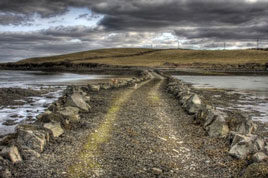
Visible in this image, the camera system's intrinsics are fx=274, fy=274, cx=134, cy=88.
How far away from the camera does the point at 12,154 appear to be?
7094 mm

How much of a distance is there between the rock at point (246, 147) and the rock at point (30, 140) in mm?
5543

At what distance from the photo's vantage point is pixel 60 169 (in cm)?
687

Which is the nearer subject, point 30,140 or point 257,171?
point 257,171

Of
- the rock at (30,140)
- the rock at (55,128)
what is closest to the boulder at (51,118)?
the rock at (55,128)

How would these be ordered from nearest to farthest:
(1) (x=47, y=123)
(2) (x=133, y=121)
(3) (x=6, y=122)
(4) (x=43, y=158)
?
1. (4) (x=43, y=158)
2. (1) (x=47, y=123)
3. (2) (x=133, y=121)
4. (3) (x=6, y=122)

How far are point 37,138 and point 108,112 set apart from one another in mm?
6192

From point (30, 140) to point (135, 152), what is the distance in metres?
3.13

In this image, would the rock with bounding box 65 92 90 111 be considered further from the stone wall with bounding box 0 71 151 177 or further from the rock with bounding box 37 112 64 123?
the rock with bounding box 37 112 64 123

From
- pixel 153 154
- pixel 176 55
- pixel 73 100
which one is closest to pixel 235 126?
pixel 153 154

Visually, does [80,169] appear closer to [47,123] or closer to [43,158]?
[43,158]

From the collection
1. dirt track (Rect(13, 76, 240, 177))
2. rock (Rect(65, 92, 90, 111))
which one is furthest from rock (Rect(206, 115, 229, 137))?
rock (Rect(65, 92, 90, 111))

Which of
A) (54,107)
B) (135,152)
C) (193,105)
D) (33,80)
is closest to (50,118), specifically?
(135,152)

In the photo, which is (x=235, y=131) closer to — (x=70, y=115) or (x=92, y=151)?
(x=92, y=151)

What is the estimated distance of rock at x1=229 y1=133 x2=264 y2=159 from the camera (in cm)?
740
